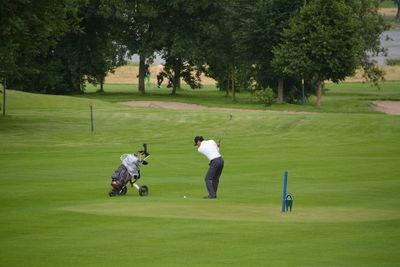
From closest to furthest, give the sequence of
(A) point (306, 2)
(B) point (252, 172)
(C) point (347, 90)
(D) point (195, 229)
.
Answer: (D) point (195, 229)
(B) point (252, 172)
(A) point (306, 2)
(C) point (347, 90)

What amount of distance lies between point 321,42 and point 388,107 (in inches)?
471

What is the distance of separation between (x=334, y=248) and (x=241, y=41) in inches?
2223

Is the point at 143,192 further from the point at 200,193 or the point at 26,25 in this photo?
the point at 26,25

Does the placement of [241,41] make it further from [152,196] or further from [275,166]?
[152,196]

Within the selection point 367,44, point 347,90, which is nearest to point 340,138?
point 367,44

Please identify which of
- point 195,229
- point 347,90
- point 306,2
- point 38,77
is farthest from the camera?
point 347,90

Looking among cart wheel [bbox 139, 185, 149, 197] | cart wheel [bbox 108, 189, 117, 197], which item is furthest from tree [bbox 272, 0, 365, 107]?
cart wheel [bbox 108, 189, 117, 197]

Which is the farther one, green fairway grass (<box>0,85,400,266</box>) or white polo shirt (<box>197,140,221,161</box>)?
white polo shirt (<box>197,140,221,161</box>)

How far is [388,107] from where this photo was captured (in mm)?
72625

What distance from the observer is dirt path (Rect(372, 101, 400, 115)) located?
6981 cm

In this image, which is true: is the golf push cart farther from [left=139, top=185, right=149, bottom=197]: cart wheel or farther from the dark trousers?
the dark trousers

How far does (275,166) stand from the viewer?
32438mm

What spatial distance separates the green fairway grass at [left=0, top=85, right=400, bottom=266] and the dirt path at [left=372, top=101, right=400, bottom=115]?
14669 mm

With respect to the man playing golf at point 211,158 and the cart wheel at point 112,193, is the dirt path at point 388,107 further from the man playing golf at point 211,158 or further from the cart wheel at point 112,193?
the cart wheel at point 112,193
